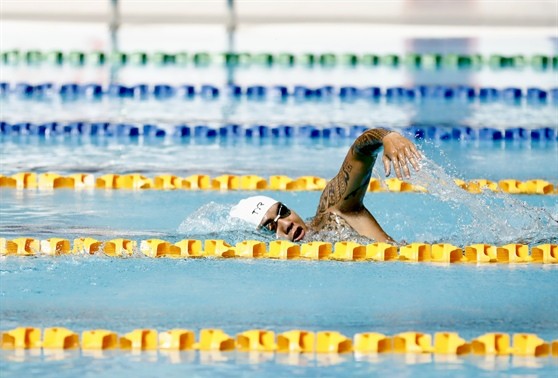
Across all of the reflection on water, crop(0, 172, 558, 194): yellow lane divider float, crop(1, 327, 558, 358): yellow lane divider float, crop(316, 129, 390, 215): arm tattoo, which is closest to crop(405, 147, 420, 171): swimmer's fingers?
crop(316, 129, 390, 215): arm tattoo

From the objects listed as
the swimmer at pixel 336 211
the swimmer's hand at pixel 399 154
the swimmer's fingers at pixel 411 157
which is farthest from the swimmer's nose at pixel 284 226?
the swimmer's fingers at pixel 411 157

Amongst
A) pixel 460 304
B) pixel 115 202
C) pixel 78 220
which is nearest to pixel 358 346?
pixel 460 304

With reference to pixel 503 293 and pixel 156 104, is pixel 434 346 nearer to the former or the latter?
pixel 503 293

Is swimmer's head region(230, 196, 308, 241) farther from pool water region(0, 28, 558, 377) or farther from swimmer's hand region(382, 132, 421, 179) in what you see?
swimmer's hand region(382, 132, 421, 179)

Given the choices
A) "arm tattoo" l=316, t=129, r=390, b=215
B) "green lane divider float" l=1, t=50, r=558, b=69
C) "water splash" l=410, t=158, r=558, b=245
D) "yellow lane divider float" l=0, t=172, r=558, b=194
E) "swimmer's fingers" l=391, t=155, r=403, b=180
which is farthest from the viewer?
"green lane divider float" l=1, t=50, r=558, b=69

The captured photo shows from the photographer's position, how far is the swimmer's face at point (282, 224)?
20.6ft

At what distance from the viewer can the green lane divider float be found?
14086mm

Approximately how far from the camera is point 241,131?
10086mm

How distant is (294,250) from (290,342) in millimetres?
1548

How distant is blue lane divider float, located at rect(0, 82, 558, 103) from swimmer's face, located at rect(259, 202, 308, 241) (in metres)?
5.70

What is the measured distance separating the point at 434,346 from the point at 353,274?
1.23 meters

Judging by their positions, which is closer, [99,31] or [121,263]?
[121,263]

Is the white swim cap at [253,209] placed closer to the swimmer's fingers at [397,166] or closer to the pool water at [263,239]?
the pool water at [263,239]

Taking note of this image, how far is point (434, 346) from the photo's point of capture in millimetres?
4840
